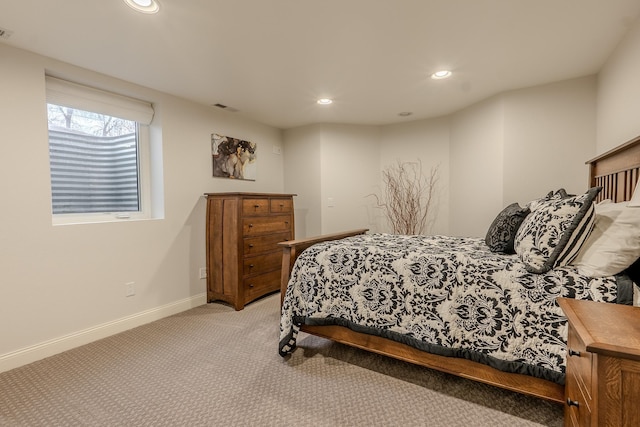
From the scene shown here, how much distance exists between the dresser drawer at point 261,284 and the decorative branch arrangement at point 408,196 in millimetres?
1799

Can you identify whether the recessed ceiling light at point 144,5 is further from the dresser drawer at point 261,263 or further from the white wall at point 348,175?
the white wall at point 348,175

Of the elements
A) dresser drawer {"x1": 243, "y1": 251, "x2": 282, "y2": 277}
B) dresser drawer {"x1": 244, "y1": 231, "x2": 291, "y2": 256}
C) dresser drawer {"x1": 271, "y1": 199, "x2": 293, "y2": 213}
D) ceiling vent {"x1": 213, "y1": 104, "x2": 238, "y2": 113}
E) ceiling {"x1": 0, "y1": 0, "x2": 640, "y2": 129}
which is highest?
ceiling vent {"x1": 213, "y1": 104, "x2": 238, "y2": 113}

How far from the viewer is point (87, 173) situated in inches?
104

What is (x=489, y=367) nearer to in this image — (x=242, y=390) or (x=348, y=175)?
(x=242, y=390)

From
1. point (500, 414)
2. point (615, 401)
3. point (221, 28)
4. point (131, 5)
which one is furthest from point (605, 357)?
point (131, 5)

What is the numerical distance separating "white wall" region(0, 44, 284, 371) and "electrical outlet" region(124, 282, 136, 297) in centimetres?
3

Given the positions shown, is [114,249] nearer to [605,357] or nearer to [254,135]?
[254,135]

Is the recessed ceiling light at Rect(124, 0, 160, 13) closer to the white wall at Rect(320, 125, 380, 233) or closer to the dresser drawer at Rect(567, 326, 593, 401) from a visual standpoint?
the dresser drawer at Rect(567, 326, 593, 401)

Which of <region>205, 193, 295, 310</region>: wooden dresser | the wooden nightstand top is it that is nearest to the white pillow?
the wooden nightstand top

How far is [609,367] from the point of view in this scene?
791 mm

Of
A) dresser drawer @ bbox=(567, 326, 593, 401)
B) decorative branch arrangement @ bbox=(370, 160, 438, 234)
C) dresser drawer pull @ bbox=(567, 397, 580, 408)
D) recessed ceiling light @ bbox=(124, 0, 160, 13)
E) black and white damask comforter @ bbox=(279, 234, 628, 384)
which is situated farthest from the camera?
decorative branch arrangement @ bbox=(370, 160, 438, 234)

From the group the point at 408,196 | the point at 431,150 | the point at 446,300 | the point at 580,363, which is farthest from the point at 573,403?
the point at 431,150

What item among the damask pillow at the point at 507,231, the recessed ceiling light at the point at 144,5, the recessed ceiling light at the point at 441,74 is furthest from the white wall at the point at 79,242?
the damask pillow at the point at 507,231

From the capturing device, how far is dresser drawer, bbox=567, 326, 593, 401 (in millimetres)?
888
